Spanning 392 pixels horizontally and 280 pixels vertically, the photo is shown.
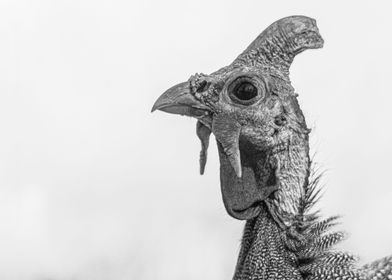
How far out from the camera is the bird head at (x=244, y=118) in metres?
8.09

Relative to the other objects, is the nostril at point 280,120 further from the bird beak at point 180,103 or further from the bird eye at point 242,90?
the bird beak at point 180,103

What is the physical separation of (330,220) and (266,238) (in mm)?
721

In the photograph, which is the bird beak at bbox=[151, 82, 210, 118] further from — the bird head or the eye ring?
the eye ring

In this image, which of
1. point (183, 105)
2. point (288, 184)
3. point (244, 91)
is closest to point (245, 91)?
point (244, 91)

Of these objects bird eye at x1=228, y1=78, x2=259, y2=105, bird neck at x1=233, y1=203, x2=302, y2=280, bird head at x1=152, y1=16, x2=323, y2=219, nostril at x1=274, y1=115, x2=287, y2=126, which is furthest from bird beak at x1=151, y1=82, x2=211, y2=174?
bird neck at x1=233, y1=203, x2=302, y2=280

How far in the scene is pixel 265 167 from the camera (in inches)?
323

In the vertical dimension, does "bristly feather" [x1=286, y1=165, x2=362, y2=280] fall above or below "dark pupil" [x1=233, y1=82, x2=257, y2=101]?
below

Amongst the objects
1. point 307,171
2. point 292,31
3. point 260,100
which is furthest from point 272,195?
point 292,31

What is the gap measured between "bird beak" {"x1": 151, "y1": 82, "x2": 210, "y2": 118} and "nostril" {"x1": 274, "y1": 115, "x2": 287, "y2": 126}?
0.70m

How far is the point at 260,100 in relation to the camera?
8164mm

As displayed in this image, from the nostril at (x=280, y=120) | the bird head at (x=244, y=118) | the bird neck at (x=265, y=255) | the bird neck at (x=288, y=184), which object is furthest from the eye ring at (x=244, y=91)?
the bird neck at (x=265, y=255)

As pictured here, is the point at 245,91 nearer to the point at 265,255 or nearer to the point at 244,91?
the point at 244,91

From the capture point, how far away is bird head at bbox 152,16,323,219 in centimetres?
809

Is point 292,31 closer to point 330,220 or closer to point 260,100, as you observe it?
point 260,100
